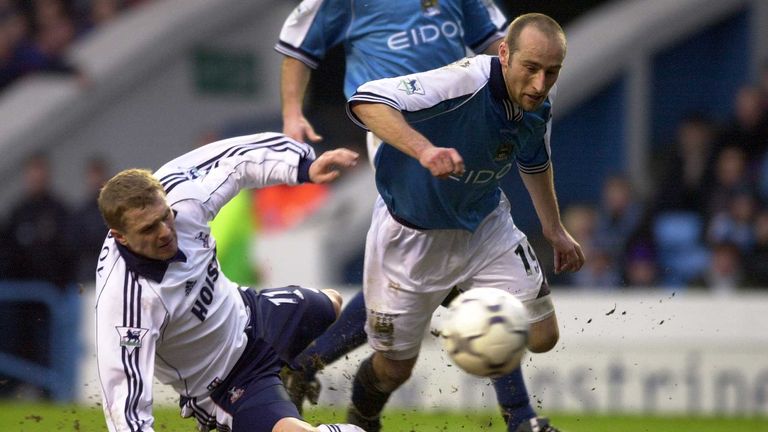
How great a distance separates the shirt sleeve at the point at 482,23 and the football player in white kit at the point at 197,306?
4.63 ft

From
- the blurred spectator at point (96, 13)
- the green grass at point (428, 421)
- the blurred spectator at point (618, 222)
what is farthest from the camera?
the blurred spectator at point (96, 13)

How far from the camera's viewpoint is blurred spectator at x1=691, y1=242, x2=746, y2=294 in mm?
13141

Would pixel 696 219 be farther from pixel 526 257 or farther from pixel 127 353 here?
pixel 127 353

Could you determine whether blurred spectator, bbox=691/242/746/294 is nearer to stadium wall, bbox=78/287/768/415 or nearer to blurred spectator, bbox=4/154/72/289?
stadium wall, bbox=78/287/768/415

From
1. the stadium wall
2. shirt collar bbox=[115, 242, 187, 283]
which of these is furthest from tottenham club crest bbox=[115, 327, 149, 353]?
the stadium wall

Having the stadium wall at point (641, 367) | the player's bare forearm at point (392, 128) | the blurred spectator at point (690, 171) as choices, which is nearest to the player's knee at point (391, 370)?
the player's bare forearm at point (392, 128)

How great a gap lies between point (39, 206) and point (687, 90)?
8076 millimetres

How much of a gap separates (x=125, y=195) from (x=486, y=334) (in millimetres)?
1725

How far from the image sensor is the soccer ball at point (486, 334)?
6.46 m

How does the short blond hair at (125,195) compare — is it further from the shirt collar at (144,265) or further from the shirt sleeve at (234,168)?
the shirt sleeve at (234,168)

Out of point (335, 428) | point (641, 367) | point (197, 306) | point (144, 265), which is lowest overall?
point (641, 367)

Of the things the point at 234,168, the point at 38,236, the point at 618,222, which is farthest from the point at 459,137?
the point at 38,236

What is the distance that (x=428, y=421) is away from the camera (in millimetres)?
10750

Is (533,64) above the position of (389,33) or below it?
above
